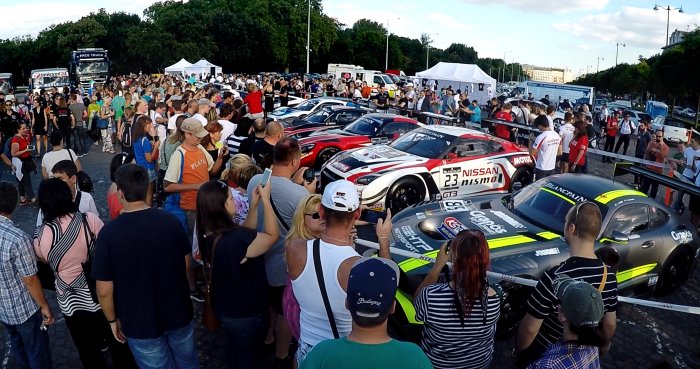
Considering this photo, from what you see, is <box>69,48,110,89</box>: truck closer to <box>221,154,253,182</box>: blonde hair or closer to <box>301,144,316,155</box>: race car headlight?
<box>301,144,316,155</box>: race car headlight

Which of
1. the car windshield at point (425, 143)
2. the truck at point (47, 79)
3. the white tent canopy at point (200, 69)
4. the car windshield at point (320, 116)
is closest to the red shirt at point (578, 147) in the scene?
the car windshield at point (425, 143)

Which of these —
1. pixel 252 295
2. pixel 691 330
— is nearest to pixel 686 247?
pixel 691 330

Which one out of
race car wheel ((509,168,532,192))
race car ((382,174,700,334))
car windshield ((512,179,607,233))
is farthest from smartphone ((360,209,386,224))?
race car wheel ((509,168,532,192))

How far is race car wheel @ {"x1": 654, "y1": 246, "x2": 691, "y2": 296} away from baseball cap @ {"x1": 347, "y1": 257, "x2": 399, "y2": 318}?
17.5 ft

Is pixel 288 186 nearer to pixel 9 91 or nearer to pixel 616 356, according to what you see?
pixel 616 356

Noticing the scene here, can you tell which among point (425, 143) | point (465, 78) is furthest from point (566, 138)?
point (465, 78)

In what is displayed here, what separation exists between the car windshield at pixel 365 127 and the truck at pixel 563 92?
2273 centimetres

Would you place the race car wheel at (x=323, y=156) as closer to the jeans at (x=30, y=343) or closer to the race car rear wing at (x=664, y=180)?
the race car rear wing at (x=664, y=180)

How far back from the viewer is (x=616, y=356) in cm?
497

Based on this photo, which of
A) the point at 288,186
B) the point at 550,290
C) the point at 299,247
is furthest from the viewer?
the point at 288,186

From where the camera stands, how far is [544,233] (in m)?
5.51

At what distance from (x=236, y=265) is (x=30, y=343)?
5.94 feet

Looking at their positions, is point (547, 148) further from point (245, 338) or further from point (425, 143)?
point (245, 338)

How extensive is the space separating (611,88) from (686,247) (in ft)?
266
